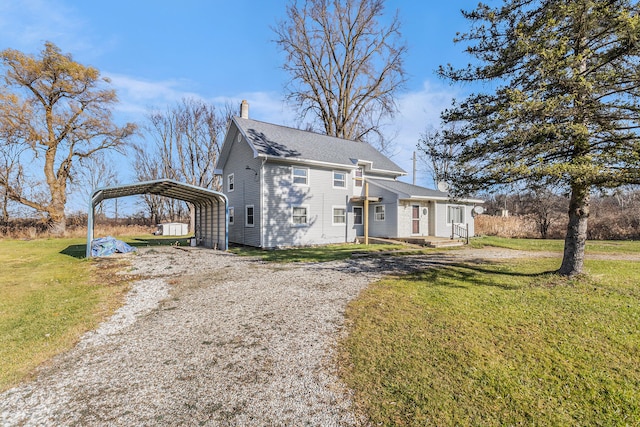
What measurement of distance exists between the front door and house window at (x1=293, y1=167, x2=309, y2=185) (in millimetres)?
6730

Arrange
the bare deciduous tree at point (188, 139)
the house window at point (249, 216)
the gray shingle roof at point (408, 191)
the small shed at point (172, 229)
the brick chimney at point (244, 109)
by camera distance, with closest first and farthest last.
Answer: the house window at point (249, 216) → the gray shingle roof at point (408, 191) → the brick chimney at point (244, 109) → the small shed at point (172, 229) → the bare deciduous tree at point (188, 139)

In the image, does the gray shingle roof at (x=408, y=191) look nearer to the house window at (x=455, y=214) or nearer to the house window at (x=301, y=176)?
the house window at (x=455, y=214)

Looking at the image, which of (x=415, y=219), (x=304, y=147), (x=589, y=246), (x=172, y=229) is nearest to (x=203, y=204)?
(x=304, y=147)

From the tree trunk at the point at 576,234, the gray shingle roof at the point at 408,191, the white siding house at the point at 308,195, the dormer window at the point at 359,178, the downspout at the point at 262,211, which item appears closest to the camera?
the tree trunk at the point at 576,234

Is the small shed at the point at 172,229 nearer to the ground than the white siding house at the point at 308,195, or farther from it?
nearer to the ground

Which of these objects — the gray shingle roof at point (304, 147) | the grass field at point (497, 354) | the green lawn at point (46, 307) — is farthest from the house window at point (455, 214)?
the green lawn at point (46, 307)

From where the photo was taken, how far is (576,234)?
731cm

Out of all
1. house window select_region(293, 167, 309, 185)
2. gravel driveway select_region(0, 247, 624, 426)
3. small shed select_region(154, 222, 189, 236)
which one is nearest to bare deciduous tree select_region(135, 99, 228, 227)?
small shed select_region(154, 222, 189, 236)

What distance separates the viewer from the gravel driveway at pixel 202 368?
2.82 meters

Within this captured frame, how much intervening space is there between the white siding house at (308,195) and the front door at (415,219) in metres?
0.04

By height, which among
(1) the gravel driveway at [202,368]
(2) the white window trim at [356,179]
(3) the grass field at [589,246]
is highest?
(2) the white window trim at [356,179]

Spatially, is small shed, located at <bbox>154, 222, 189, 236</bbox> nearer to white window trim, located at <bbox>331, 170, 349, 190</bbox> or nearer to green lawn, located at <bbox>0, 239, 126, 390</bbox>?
green lawn, located at <bbox>0, 239, 126, 390</bbox>

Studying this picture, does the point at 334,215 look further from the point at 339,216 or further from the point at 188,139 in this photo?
the point at 188,139

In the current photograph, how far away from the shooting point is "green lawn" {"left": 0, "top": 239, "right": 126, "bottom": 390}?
13.2ft
